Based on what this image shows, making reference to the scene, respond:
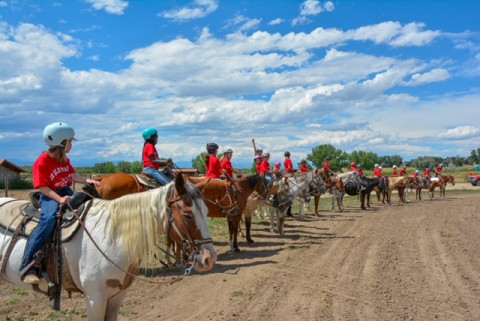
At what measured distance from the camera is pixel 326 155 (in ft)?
216

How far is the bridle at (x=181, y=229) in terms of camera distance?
3947mm

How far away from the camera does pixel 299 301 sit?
262 inches

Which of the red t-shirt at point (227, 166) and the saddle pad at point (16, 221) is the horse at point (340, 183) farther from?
the saddle pad at point (16, 221)

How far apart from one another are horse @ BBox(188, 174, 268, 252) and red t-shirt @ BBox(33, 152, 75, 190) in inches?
246

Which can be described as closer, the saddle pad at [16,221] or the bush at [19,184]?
the saddle pad at [16,221]

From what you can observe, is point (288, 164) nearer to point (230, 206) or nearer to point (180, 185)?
point (230, 206)

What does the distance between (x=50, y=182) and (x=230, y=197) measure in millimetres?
7121

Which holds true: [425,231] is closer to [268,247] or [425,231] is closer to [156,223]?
[268,247]

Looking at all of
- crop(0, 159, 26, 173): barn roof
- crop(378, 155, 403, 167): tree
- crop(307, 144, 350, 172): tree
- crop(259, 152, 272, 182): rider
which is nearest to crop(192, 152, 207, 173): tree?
crop(307, 144, 350, 172): tree

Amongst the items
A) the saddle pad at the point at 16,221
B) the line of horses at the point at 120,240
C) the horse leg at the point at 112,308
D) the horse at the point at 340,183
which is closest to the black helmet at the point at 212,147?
the saddle pad at the point at 16,221

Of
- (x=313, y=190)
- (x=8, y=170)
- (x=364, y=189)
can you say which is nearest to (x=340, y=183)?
(x=364, y=189)

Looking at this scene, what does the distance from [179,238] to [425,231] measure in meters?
12.1

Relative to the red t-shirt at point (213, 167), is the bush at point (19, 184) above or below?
below

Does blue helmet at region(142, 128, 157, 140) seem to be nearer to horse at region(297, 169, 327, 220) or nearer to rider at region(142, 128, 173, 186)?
rider at region(142, 128, 173, 186)
